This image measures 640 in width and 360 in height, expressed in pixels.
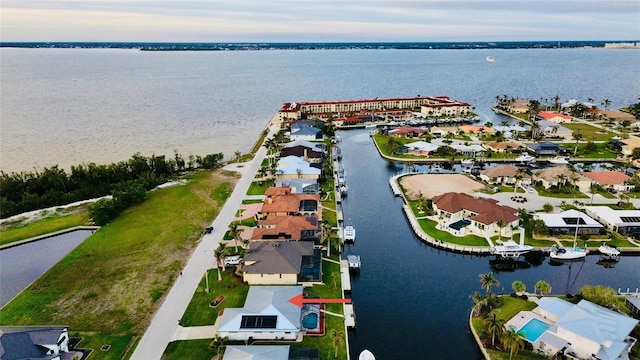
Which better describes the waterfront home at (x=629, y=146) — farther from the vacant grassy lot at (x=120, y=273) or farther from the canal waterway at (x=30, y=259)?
the canal waterway at (x=30, y=259)

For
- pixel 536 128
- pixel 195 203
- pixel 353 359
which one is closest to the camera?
pixel 353 359

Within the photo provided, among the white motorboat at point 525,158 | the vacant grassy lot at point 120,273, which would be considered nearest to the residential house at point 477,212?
the vacant grassy lot at point 120,273

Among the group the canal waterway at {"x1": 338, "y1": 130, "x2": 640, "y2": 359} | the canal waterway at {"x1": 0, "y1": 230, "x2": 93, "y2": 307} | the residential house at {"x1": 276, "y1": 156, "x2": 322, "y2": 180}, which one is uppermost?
the residential house at {"x1": 276, "y1": 156, "x2": 322, "y2": 180}

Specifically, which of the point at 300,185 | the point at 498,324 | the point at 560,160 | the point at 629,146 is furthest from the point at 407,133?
the point at 498,324

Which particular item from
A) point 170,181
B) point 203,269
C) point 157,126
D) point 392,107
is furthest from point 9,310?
point 392,107

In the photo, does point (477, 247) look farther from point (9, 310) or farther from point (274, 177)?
point (9, 310)

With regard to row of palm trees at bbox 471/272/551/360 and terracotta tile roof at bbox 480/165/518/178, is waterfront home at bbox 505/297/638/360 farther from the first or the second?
terracotta tile roof at bbox 480/165/518/178

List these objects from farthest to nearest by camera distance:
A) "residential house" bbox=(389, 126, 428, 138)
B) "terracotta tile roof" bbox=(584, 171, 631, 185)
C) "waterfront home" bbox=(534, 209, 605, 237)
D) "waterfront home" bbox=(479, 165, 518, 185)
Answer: "residential house" bbox=(389, 126, 428, 138) → "waterfront home" bbox=(479, 165, 518, 185) → "terracotta tile roof" bbox=(584, 171, 631, 185) → "waterfront home" bbox=(534, 209, 605, 237)

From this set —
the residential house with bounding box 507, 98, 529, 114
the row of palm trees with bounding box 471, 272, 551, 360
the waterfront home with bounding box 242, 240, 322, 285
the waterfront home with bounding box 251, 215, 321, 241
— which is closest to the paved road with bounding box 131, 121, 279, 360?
the waterfront home with bounding box 242, 240, 322, 285
